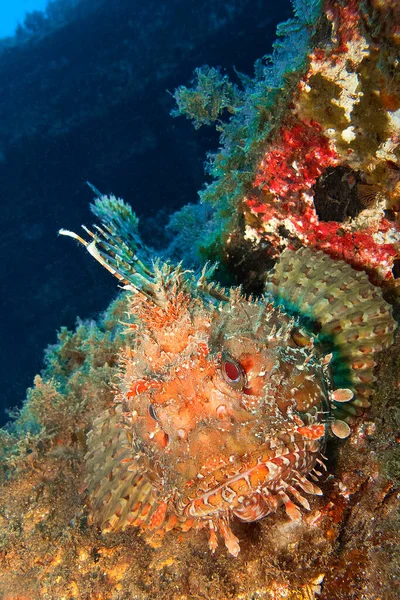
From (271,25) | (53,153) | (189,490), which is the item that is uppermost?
(53,153)

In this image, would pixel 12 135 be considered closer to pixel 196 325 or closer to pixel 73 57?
pixel 73 57

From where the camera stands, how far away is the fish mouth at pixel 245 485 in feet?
8.39

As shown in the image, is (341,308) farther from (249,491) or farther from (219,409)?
(249,491)

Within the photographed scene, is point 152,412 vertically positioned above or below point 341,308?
above

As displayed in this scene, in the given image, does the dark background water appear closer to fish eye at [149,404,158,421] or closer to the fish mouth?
fish eye at [149,404,158,421]

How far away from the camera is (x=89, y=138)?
52.4ft

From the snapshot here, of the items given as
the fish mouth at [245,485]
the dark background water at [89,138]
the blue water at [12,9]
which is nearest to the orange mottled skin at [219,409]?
the fish mouth at [245,485]

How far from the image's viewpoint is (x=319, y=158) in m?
4.04

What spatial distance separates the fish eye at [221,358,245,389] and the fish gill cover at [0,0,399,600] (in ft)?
0.04

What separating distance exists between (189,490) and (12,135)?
1791 centimetres

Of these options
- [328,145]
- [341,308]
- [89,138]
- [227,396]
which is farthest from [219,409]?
[89,138]

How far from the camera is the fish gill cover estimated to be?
8.96ft

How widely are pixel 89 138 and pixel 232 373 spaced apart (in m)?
15.7

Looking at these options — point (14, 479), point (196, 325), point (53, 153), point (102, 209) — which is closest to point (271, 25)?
point (53, 153)
